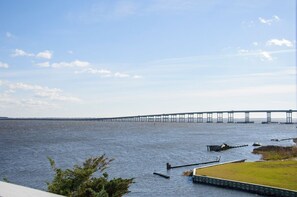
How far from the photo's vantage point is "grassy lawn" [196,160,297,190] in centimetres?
4378

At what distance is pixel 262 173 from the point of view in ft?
166

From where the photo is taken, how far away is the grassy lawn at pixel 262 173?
4378 cm

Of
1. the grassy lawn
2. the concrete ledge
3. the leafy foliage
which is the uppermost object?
the concrete ledge

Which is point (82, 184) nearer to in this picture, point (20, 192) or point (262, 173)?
point (20, 192)

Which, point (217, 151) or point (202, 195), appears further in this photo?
point (217, 151)

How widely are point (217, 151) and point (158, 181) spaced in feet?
157

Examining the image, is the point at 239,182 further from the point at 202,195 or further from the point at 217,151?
the point at 217,151

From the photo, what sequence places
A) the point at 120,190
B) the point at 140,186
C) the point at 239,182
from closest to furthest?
the point at 120,190 < the point at 239,182 < the point at 140,186

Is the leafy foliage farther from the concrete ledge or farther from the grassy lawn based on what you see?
the grassy lawn

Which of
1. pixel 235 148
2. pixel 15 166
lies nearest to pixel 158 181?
pixel 15 166

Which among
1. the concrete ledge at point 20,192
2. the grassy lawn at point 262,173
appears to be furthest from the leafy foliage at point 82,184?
the grassy lawn at point 262,173

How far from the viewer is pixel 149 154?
283ft

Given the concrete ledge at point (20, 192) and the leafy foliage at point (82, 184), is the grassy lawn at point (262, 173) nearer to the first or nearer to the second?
the leafy foliage at point (82, 184)

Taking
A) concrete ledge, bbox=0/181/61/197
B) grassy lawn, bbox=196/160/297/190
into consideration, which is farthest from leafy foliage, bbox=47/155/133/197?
grassy lawn, bbox=196/160/297/190
